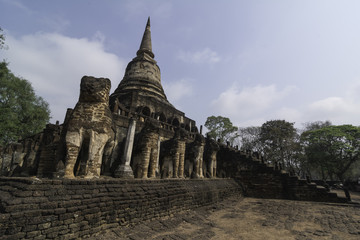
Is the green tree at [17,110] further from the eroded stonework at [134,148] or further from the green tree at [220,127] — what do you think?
the green tree at [220,127]

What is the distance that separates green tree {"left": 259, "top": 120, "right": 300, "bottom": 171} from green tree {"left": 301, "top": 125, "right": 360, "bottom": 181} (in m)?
2.09

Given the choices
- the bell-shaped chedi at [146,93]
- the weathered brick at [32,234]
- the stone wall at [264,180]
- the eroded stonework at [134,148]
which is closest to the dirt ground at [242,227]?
the weathered brick at [32,234]

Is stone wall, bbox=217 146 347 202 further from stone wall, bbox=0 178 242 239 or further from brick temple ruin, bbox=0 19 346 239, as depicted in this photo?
stone wall, bbox=0 178 242 239

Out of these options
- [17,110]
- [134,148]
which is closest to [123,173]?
[134,148]

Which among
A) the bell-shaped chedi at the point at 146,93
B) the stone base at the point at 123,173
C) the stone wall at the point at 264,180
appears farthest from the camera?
the bell-shaped chedi at the point at 146,93

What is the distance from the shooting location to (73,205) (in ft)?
12.0

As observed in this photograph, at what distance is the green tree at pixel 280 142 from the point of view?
2487 cm

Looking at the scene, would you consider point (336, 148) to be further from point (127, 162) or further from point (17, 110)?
point (17, 110)

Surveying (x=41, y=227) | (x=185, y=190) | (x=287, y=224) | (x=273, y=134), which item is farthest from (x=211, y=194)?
(x=273, y=134)

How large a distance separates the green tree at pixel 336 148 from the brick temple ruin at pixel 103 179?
13876mm

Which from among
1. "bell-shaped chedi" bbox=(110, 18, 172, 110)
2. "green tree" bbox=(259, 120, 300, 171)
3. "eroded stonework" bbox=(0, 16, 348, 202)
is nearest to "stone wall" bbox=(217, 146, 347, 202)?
"eroded stonework" bbox=(0, 16, 348, 202)

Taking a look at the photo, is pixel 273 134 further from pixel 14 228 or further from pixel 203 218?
pixel 14 228

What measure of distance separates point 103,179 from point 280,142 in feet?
86.0

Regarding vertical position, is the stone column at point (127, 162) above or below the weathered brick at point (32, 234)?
above
